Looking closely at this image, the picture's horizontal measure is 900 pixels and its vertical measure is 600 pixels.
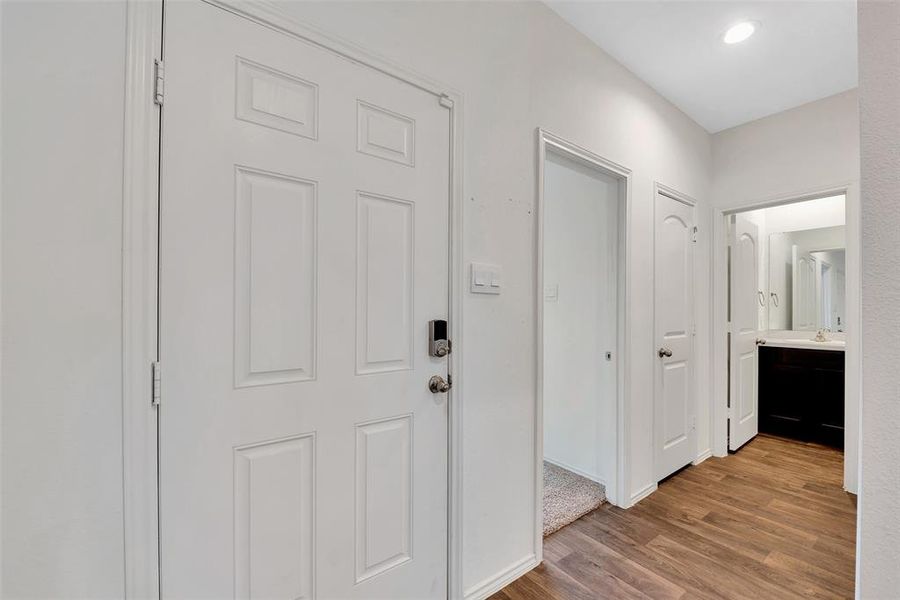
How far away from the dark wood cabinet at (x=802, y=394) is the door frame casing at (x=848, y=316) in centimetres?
80

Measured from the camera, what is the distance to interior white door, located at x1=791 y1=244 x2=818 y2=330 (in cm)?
392

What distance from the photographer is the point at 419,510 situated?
4.62 ft

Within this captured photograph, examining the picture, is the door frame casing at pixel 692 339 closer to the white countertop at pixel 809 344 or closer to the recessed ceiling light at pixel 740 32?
the recessed ceiling light at pixel 740 32

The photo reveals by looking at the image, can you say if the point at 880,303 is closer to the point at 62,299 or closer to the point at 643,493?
the point at 62,299

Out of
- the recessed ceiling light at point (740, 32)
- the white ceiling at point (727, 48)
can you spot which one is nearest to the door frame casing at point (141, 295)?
the white ceiling at point (727, 48)

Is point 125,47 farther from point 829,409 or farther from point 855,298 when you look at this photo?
point 829,409

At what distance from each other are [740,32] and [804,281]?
310 centimetres

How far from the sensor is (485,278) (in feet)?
5.24

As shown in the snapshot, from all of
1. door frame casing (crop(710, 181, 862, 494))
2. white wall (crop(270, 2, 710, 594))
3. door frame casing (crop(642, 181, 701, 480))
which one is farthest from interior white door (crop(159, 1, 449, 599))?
door frame casing (crop(710, 181, 862, 494))

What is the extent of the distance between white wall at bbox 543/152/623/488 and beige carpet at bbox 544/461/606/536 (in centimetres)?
8

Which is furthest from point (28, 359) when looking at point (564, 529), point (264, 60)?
point (564, 529)

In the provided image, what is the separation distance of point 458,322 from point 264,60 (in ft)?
3.38

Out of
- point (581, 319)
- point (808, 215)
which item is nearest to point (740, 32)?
point (581, 319)

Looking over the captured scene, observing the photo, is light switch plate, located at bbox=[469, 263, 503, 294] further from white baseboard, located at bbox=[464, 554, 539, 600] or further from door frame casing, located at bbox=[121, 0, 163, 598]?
white baseboard, located at bbox=[464, 554, 539, 600]
